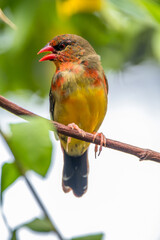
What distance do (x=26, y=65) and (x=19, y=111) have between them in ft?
2.49

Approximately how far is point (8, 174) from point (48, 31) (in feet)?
3.59

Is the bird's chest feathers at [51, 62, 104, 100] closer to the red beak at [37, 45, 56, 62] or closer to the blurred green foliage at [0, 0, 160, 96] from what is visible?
A: the red beak at [37, 45, 56, 62]

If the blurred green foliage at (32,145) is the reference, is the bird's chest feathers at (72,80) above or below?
above

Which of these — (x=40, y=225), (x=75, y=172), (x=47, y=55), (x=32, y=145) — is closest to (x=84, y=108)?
(x=47, y=55)

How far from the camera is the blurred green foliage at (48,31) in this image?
1.37 m

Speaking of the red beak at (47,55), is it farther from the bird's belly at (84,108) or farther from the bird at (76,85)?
the bird's belly at (84,108)

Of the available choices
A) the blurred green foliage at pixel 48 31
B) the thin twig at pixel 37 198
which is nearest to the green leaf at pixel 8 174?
the thin twig at pixel 37 198

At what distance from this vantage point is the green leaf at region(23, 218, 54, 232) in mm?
968

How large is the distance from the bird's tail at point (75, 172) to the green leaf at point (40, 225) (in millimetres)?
2917

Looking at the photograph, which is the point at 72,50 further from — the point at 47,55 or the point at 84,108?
the point at 47,55

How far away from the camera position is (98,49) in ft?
6.85

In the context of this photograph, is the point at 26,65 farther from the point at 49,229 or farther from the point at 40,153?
the point at 40,153

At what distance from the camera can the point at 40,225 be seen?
3.25 ft

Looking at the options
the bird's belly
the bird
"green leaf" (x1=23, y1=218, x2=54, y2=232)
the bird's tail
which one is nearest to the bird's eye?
the bird
